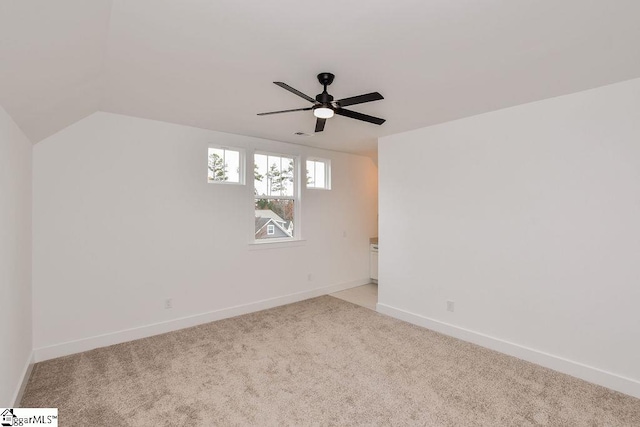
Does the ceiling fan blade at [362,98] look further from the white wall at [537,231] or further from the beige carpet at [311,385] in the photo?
the beige carpet at [311,385]

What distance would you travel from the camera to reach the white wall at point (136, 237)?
9.69 feet

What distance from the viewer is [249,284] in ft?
14.1

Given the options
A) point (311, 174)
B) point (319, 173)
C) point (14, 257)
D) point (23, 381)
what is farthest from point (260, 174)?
point (23, 381)

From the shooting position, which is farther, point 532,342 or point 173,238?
point 173,238

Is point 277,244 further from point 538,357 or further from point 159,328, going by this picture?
point 538,357

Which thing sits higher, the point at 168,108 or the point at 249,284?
the point at 168,108

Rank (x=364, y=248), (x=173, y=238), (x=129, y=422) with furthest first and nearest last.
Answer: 1. (x=364, y=248)
2. (x=173, y=238)
3. (x=129, y=422)

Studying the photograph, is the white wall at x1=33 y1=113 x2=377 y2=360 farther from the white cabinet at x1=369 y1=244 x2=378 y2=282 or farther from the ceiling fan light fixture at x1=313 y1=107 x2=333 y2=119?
the ceiling fan light fixture at x1=313 y1=107 x2=333 y2=119

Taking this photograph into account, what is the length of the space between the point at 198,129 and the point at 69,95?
158cm

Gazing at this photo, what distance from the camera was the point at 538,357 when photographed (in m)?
2.86

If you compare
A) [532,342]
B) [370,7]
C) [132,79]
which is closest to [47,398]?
[132,79]

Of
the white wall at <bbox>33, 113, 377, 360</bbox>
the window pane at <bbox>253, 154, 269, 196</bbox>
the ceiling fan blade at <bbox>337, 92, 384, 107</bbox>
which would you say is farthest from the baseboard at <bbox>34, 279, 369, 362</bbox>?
the ceiling fan blade at <bbox>337, 92, 384, 107</bbox>

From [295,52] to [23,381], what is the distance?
327cm

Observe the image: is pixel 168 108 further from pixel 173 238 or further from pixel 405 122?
pixel 405 122
